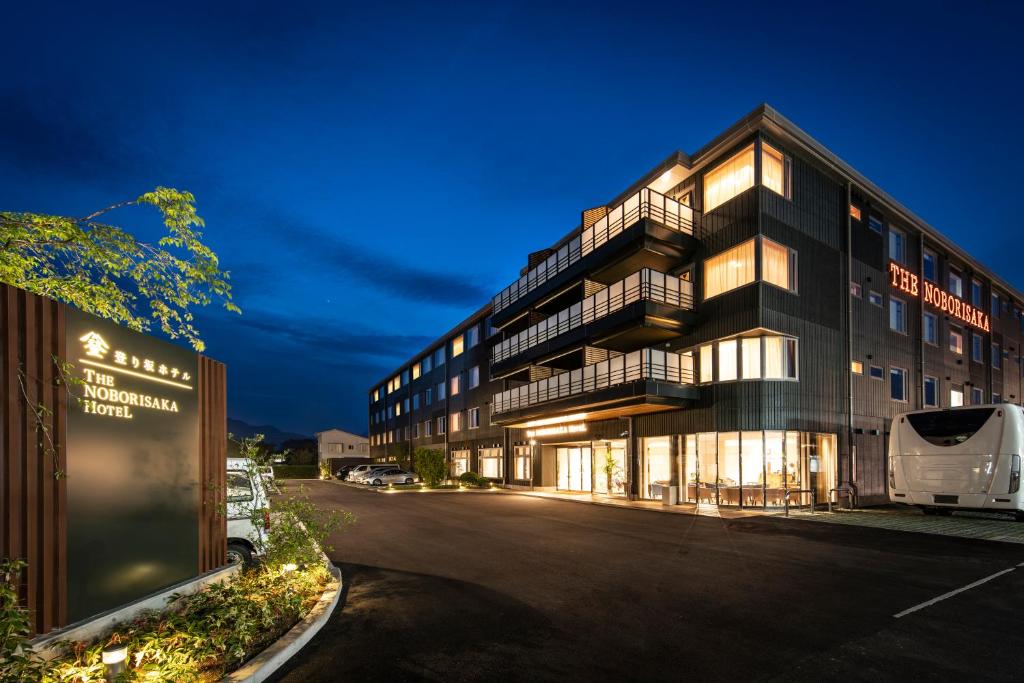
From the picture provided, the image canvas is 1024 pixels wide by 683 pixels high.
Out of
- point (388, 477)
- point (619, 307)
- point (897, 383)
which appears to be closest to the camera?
point (619, 307)

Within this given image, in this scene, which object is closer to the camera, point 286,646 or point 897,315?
point 286,646

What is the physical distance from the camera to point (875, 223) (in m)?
26.5

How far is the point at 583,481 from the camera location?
31172 millimetres

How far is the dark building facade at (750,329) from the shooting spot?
21.9 metres

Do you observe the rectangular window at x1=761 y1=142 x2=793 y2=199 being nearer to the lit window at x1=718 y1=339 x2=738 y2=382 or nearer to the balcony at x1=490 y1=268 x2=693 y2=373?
the balcony at x1=490 y1=268 x2=693 y2=373

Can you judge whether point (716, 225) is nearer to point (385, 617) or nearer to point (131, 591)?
point (385, 617)

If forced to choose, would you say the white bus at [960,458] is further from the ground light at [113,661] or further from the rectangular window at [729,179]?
the ground light at [113,661]

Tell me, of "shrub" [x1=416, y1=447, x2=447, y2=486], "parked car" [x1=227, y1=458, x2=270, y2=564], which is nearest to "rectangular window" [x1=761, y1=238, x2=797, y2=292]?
"parked car" [x1=227, y1=458, x2=270, y2=564]

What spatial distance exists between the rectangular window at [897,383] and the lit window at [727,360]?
8.99 m

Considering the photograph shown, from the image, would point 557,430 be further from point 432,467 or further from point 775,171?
point 775,171

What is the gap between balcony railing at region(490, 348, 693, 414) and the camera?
77.3 ft

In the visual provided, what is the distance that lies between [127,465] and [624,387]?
1934cm

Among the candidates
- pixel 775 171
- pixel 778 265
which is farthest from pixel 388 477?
pixel 775 171

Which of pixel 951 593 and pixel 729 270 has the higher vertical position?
pixel 729 270
